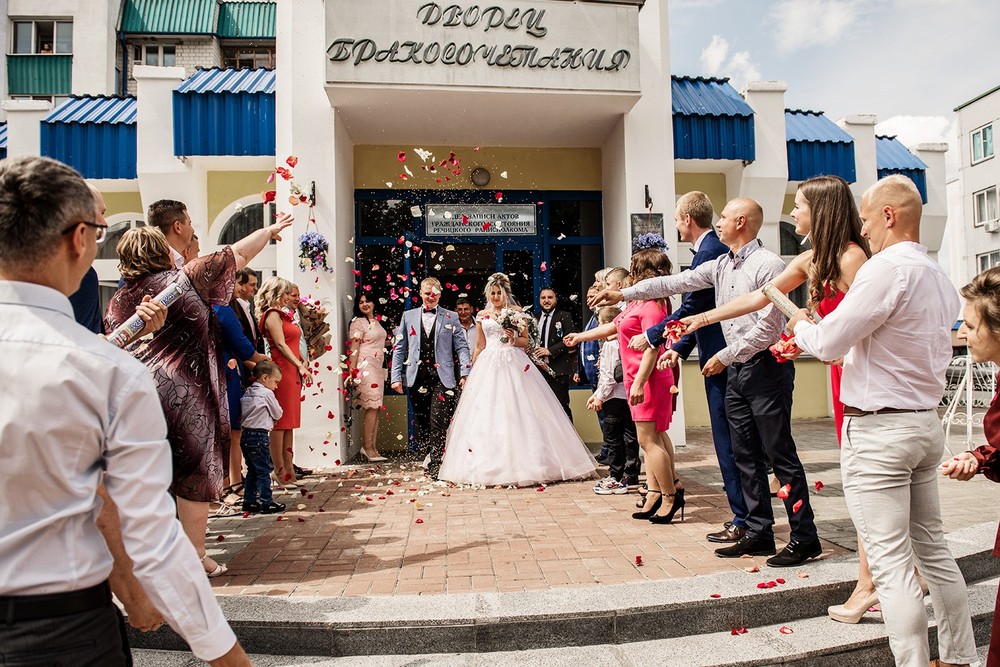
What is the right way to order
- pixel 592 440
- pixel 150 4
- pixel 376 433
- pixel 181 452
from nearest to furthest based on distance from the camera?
pixel 181 452 < pixel 376 433 < pixel 592 440 < pixel 150 4

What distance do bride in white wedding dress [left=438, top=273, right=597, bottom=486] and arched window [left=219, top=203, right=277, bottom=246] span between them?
15.6 ft

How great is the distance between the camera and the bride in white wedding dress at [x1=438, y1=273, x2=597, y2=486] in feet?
23.2

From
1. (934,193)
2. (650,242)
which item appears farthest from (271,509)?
(934,193)

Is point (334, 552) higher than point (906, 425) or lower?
lower

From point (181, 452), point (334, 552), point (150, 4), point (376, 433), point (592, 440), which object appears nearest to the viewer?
point (181, 452)

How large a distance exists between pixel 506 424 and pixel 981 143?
3580cm

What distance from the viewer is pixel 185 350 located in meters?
3.61

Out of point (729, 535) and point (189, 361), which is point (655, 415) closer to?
point (729, 535)

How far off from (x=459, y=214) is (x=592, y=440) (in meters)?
3.95

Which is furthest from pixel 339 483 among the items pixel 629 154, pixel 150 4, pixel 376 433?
pixel 150 4

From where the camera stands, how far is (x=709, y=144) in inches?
412

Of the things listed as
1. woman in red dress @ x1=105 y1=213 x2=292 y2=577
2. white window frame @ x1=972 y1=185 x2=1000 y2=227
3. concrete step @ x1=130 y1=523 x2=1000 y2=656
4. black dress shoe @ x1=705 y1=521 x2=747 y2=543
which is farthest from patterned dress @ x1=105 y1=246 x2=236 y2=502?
white window frame @ x1=972 y1=185 x2=1000 y2=227

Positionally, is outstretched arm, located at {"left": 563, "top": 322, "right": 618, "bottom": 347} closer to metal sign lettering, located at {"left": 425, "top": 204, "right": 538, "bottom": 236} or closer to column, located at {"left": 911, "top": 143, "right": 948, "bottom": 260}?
metal sign lettering, located at {"left": 425, "top": 204, "right": 538, "bottom": 236}

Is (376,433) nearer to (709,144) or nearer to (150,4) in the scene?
(709,144)
